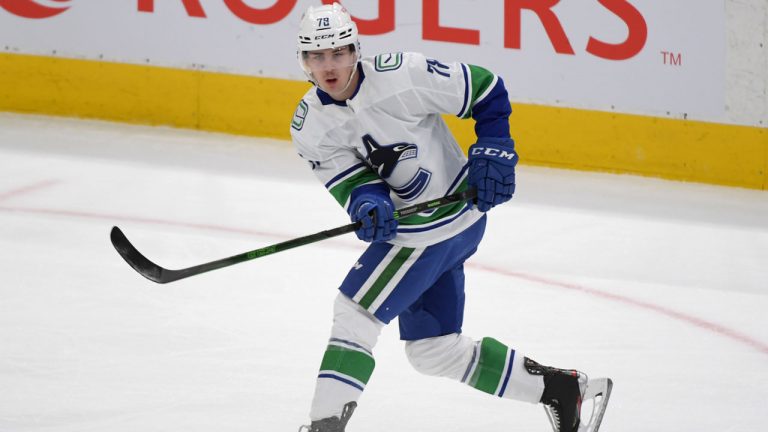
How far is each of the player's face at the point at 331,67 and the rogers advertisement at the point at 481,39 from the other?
3.03 m

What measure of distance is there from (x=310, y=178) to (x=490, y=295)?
5.28 ft

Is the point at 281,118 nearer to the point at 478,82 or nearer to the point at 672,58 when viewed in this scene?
the point at 672,58

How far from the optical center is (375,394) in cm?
321

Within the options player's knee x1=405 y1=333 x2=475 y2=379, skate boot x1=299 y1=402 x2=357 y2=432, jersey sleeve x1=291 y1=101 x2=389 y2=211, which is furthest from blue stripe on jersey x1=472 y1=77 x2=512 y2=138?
skate boot x1=299 y1=402 x2=357 y2=432

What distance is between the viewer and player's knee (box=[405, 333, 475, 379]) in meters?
2.75

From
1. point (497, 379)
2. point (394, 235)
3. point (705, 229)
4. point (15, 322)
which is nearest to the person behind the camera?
point (394, 235)

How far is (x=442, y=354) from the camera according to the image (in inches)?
108

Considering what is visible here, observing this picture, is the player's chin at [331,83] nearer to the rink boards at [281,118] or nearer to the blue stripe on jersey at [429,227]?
the blue stripe on jersey at [429,227]

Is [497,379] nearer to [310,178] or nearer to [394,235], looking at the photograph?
[394,235]

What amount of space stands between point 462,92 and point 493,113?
0.10 metres

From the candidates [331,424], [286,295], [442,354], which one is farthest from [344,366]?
[286,295]

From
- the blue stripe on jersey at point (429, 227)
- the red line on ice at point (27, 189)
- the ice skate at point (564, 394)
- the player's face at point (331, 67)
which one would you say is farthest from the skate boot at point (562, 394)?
the red line on ice at point (27, 189)

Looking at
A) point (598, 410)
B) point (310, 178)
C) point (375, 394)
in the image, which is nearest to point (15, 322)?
point (375, 394)

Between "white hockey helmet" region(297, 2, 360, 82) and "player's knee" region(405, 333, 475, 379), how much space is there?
2.12ft
